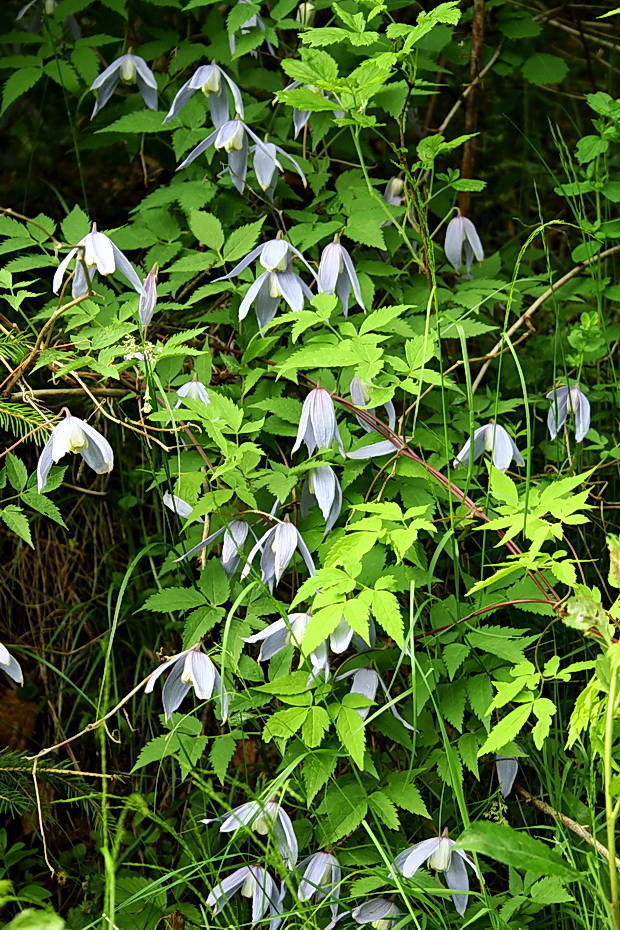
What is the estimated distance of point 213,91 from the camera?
5.50ft

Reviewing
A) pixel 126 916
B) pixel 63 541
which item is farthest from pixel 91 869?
pixel 63 541

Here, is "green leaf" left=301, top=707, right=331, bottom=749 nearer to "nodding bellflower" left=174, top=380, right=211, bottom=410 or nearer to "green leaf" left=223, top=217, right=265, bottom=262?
"nodding bellflower" left=174, top=380, right=211, bottom=410

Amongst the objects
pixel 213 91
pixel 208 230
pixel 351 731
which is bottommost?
pixel 351 731

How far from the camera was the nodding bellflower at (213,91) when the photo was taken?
165 centimetres

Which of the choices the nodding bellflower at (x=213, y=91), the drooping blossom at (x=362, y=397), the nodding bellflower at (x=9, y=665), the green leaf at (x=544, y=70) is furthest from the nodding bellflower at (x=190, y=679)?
the green leaf at (x=544, y=70)

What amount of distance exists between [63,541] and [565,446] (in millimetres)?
1025

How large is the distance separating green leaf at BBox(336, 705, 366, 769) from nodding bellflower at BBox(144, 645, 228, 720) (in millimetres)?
156

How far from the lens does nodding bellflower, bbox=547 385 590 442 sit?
5.38 ft

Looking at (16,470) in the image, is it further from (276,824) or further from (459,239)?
(459,239)

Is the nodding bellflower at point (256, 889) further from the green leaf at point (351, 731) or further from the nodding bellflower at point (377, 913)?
the green leaf at point (351, 731)

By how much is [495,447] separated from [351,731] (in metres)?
0.51

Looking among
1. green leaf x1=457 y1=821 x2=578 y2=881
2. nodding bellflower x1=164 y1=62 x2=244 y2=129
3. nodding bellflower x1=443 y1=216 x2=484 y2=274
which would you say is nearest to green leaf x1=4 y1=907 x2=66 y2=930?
green leaf x1=457 y1=821 x2=578 y2=881

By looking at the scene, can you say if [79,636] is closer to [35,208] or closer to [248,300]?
[248,300]

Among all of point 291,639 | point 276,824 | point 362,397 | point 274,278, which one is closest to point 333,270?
point 274,278
